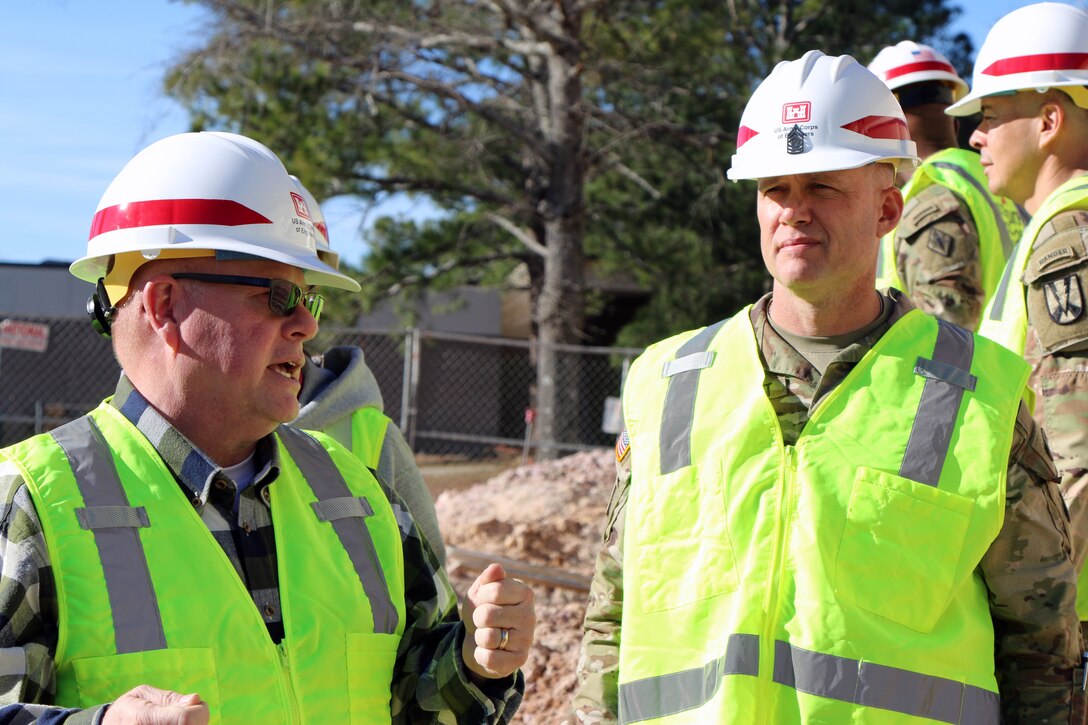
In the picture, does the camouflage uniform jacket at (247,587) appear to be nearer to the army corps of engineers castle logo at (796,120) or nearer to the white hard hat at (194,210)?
the white hard hat at (194,210)

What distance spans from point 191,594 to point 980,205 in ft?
11.3

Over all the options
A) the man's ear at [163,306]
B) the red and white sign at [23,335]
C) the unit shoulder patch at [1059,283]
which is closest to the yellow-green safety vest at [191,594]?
the man's ear at [163,306]

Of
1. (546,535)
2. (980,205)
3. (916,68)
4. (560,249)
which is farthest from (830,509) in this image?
(560,249)

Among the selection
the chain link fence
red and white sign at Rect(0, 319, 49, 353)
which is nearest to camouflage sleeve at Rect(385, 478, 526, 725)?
red and white sign at Rect(0, 319, 49, 353)

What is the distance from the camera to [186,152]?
2580 mm

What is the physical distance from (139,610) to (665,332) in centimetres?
1689

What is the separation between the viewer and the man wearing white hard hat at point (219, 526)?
2143mm

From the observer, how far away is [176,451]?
2441 millimetres

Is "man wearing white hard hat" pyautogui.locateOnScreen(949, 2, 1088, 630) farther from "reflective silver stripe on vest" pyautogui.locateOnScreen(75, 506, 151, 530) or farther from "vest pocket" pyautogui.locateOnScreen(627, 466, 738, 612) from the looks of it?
"reflective silver stripe on vest" pyautogui.locateOnScreen(75, 506, 151, 530)

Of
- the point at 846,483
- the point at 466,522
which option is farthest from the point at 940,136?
the point at 466,522

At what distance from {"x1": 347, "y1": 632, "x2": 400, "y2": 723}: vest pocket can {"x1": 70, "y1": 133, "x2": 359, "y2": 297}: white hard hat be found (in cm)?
83

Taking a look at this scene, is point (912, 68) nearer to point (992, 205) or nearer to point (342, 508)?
point (992, 205)

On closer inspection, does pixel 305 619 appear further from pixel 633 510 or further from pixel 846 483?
pixel 846 483

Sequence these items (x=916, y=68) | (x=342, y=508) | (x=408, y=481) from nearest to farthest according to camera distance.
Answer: (x=342, y=508)
(x=408, y=481)
(x=916, y=68)
